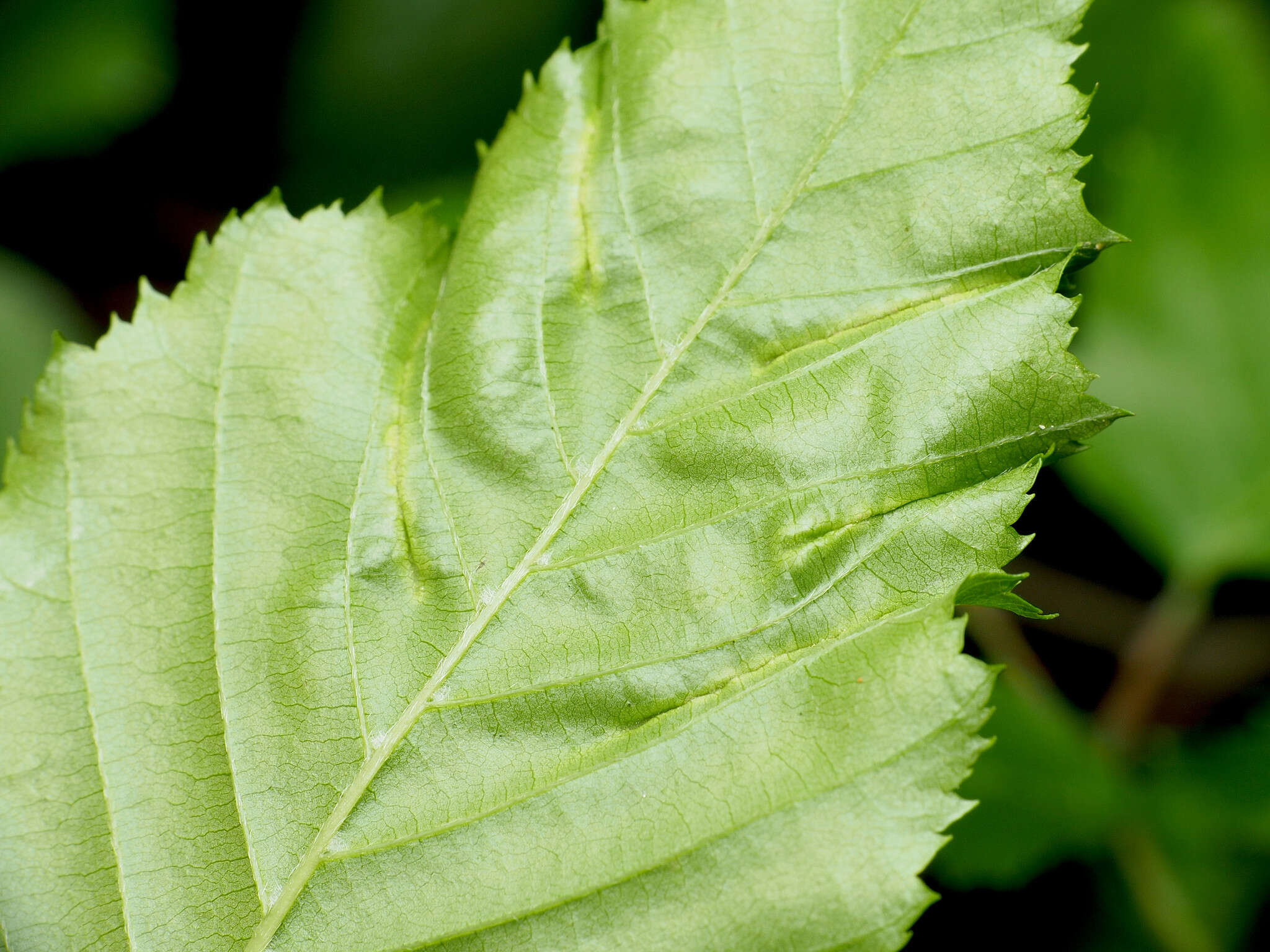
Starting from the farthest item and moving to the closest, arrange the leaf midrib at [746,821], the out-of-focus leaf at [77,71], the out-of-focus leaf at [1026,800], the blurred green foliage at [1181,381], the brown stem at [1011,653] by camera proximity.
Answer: the out-of-focus leaf at [77,71]
the blurred green foliage at [1181,381]
the brown stem at [1011,653]
the out-of-focus leaf at [1026,800]
the leaf midrib at [746,821]

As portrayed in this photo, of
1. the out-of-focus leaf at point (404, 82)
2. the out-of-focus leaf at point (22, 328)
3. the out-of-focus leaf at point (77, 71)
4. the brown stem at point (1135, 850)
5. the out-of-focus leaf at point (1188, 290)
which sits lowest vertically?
the brown stem at point (1135, 850)

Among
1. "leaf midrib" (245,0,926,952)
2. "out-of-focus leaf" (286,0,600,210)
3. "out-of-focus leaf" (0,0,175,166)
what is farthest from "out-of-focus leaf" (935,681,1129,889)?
"out-of-focus leaf" (0,0,175,166)

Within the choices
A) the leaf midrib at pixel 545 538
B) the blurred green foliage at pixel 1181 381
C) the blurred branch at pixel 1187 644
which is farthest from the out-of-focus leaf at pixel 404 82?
the blurred branch at pixel 1187 644

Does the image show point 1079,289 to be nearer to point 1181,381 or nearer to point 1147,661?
point 1181,381

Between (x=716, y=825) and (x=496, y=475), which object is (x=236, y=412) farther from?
(x=716, y=825)

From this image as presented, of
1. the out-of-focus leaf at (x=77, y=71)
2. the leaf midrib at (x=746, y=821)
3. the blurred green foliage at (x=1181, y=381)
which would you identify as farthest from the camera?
the out-of-focus leaf at (x=77, y=71)

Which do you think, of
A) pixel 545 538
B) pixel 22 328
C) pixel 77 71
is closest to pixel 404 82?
pixel 77 71

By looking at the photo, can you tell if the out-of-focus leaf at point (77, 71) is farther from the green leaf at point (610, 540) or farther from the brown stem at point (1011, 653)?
the brown stem at point (1011, 653)

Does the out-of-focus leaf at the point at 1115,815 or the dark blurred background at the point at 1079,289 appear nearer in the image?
the out-of-focus leaf at the point at 1115,815
